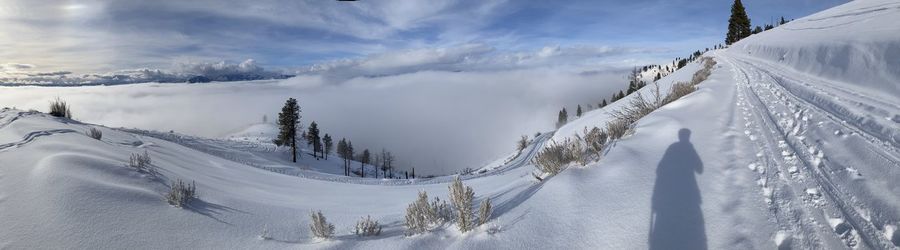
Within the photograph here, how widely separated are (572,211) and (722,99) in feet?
24.4

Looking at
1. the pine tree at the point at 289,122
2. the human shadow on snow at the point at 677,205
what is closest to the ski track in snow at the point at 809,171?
Answer: the human shadow on snow at the point at 677,205

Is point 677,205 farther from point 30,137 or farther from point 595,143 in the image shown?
point 30,137

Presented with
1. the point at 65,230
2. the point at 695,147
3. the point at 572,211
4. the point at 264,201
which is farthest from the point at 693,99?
the point at 65,230

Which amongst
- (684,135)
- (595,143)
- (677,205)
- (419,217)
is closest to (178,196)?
(419,217)

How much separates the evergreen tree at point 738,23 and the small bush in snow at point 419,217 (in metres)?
70.1

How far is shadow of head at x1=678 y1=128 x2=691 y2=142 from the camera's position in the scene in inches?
219

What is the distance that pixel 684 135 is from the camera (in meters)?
5.77

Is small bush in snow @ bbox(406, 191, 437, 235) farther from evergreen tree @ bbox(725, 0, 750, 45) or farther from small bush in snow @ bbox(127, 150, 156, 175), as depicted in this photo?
evergreen tree @ bbox(725, 0, 750, 45)

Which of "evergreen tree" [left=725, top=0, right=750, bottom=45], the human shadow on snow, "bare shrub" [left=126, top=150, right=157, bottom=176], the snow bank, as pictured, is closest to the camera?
the human shadow on snow

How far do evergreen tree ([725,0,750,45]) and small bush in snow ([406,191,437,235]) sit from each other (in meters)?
70.1

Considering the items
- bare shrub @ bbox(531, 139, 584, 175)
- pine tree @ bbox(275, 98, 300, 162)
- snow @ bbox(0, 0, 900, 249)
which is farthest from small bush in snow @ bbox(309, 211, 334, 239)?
pine tree @ bbox(275, 98, 300, 162)

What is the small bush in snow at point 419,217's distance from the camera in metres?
3.60

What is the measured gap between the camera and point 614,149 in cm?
523

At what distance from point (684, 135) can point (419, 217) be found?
14.3ft
